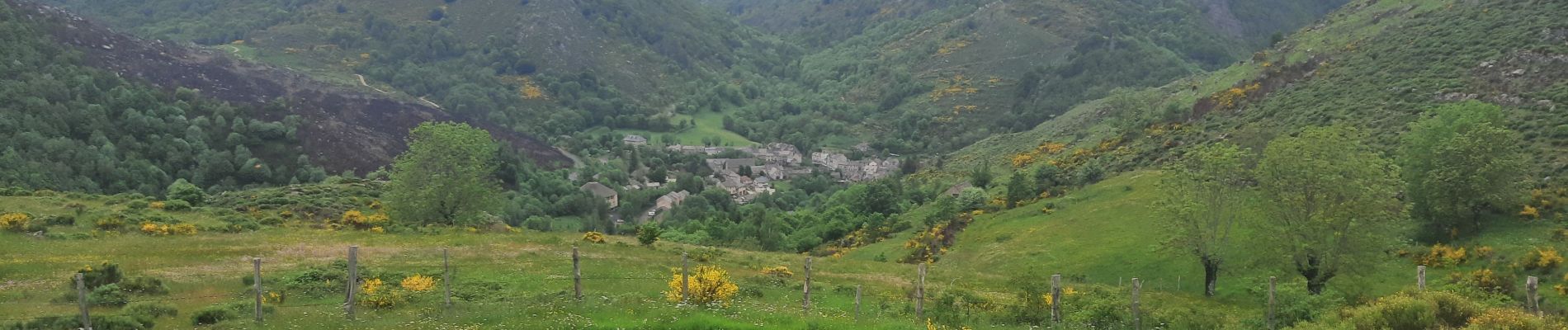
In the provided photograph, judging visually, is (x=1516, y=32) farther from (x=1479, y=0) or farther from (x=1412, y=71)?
(x=1479, y=0)

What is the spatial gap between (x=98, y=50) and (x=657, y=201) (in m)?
62.6

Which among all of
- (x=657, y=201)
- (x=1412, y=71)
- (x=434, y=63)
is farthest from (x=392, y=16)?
(x=1412, y=71)

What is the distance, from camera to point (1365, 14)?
8862 cm

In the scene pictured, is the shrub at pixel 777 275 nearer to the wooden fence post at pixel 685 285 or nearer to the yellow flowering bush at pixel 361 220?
the wooden fence post at pixel 685 285

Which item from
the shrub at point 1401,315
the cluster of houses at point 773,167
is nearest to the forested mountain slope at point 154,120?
the cluster of houses at point 773,167

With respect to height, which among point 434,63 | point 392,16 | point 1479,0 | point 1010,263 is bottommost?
point 1010,263

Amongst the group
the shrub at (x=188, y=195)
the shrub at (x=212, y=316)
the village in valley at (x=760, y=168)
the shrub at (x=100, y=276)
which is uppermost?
the village in valley at (x=760, y=168)

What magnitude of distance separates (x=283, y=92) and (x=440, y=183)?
7591cm

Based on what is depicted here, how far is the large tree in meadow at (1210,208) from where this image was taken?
1352 inches

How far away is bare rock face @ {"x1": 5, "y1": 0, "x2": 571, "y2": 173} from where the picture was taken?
287ft

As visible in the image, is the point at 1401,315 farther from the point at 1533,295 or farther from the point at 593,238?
the point at 593,238

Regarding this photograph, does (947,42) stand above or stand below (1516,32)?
above

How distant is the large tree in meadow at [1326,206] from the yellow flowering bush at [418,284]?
28.9 metres

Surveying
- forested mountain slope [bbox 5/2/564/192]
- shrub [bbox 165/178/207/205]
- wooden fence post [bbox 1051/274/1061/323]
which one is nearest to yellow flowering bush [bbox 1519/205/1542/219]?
wooden fence post [bbox 1051/274/1061/323]
